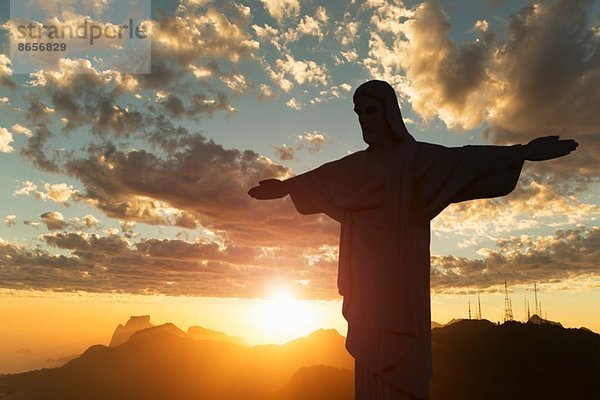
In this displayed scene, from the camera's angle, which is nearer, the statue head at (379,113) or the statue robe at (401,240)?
the statue robe at (401,240)

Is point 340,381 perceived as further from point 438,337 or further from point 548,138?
point 548,138

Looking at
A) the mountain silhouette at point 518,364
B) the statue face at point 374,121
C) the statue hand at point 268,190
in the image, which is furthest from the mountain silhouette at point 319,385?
the statue face at point 374,121

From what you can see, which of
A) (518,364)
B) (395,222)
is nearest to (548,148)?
(395,222)

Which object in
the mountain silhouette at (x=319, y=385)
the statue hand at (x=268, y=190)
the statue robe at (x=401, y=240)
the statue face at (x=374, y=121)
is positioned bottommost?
the mountain silhouette at (x=319, y=385)

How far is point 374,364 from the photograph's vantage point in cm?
747

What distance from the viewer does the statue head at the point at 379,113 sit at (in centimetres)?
823

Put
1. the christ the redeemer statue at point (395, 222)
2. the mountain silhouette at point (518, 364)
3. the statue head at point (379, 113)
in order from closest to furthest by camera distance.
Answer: the christ the redeemer statue at point (395, 222) → the statue head at point (379, 113) → the mountain silhouette at point (518, 364)

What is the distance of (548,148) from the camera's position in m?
7.05

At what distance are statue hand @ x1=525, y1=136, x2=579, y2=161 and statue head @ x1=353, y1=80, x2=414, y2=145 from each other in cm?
189

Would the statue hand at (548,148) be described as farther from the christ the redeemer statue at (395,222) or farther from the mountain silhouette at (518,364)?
the mountain silhouette at (518,364)

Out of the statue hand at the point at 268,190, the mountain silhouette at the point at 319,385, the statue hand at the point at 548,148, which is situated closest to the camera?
the statue hand at the point at 548,148

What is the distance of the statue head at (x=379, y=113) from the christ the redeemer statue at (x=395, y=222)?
2 centimetres

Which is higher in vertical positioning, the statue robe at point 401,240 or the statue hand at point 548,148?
the statue hand at point 548,148

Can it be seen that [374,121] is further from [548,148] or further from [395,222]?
[548,148]
